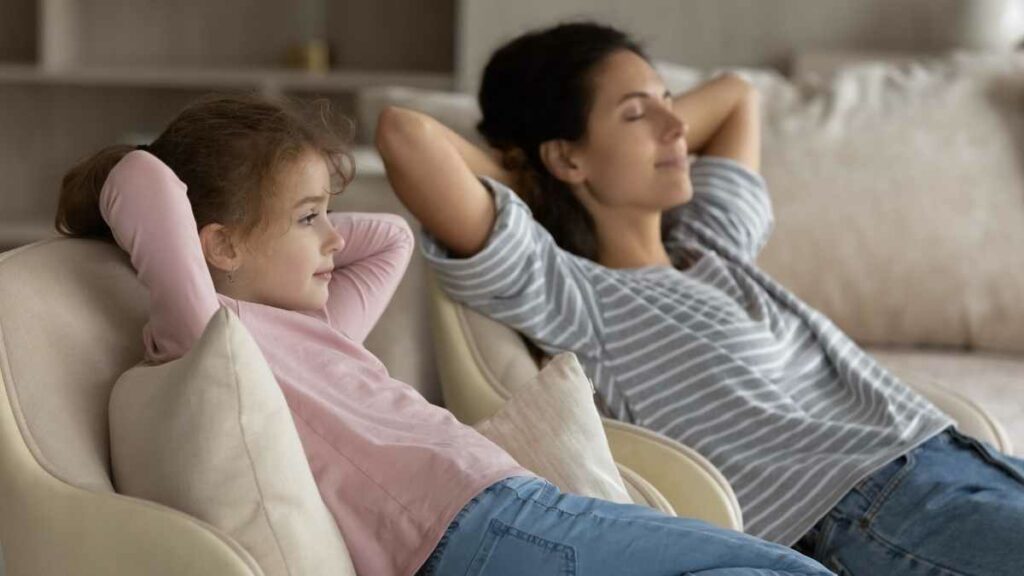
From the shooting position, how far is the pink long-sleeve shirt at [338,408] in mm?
1409

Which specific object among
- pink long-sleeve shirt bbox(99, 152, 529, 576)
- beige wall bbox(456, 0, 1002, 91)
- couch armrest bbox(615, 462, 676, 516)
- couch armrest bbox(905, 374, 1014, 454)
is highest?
pink long-sleeve shirt bbox(99, 152, 529, 576)

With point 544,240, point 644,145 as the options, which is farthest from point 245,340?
point 644,145

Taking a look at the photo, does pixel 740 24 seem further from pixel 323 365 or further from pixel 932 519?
pixel 323 365

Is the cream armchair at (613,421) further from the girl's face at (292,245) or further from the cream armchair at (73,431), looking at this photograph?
the cream armchair at (73,431)

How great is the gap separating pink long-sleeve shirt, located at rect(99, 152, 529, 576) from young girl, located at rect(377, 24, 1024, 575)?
1.54 feet

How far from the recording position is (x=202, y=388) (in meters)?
1.31

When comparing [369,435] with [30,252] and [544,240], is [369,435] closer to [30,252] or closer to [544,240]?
[30,252]

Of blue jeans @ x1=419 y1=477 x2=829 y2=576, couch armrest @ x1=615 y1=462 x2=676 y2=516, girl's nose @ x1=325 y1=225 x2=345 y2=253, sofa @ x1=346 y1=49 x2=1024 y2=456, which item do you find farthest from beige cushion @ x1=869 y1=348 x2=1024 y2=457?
girl's nose @ x1=325 y1=225 x2=345 y2=253

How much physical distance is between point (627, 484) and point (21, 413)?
0.68 m

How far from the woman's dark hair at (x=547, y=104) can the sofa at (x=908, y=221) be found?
1.41 ft

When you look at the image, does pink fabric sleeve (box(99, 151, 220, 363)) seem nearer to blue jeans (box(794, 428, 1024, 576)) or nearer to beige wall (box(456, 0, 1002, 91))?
blue jeans (box(794, 428, 1024, 576))

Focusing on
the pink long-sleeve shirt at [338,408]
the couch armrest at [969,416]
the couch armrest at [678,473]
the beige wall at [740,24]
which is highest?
the pink long-sleeve shirt at [338,408]

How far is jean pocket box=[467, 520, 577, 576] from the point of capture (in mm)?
1378

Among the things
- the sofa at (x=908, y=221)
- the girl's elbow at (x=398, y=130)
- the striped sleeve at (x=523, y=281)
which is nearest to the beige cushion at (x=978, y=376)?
the sofa at (x=908, y=221)
